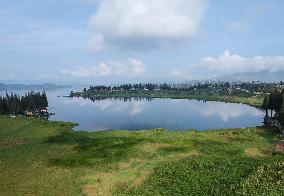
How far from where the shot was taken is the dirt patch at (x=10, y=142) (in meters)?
72.9

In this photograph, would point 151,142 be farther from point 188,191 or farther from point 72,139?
point 188,191

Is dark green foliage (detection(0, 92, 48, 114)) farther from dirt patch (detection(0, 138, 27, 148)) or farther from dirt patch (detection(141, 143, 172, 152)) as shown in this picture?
dirt patch (detection(141, 143, 172, 152))

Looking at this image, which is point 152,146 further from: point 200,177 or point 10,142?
point 10,142

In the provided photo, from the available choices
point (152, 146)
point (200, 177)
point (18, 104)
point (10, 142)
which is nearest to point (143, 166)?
point (200, 177)

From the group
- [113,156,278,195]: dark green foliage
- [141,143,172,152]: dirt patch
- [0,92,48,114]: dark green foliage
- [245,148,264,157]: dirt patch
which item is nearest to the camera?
[113,156,278,195]: dark green foliage

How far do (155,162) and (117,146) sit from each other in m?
14.2

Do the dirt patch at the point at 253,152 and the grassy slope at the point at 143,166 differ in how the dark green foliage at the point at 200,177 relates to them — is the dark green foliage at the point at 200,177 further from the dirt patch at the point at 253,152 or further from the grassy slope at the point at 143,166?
the dirt patch at the point at 253,152

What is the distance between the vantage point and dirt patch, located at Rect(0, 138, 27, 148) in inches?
2869

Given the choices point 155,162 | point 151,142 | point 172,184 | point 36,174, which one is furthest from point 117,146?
point 172,184

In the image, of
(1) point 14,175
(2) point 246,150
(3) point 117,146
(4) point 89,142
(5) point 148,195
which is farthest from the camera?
(4) point 89,142

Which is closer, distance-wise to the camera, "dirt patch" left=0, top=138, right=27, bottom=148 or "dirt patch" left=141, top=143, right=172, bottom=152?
"dirt patch" left=141, top=143, right=172, bottom=152

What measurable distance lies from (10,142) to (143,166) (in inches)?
1426

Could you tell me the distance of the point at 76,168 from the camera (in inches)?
2125

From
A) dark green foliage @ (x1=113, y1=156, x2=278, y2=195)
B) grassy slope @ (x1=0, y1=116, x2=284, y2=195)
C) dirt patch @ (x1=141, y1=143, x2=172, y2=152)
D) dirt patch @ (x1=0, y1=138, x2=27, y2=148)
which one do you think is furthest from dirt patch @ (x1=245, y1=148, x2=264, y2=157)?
dirt patch @ (x1=0, y1=138, x2=27, y2=148)
